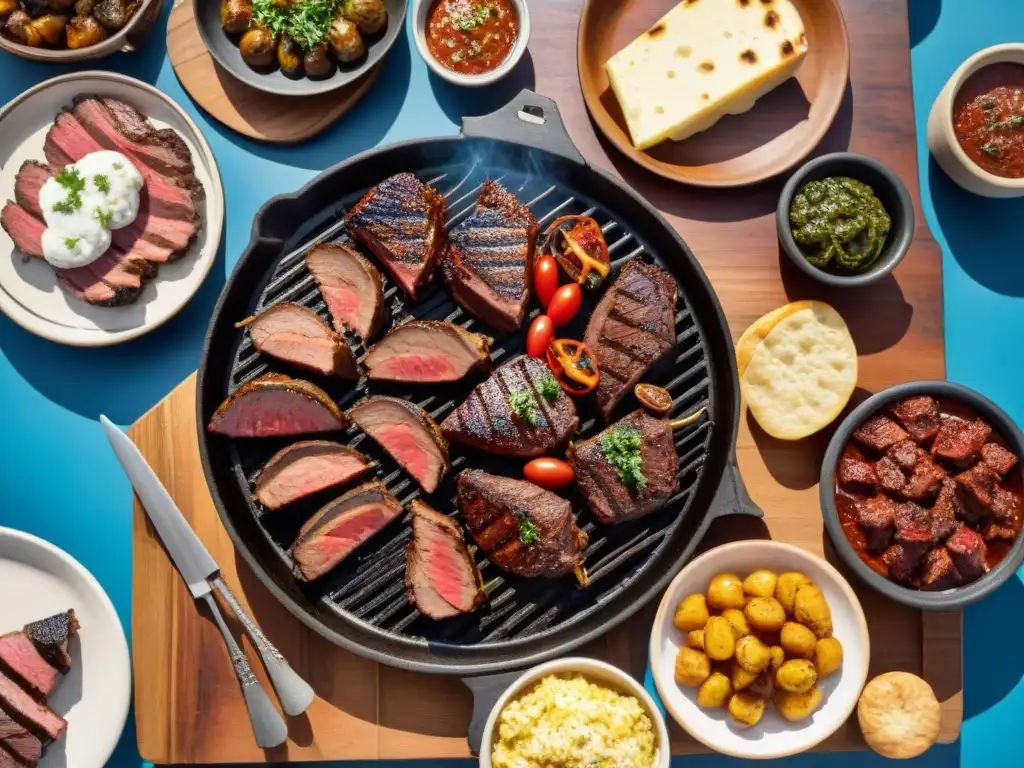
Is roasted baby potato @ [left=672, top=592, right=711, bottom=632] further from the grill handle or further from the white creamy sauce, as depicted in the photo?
the white creamy sauce

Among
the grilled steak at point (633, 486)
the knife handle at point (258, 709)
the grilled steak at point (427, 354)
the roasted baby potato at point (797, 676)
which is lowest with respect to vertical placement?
the knife handle at point (258, 709)

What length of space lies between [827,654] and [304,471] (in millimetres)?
2785

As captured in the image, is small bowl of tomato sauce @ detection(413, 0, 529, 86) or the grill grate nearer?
the grill grate

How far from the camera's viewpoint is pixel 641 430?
14.7 feet

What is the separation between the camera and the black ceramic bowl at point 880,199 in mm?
4551

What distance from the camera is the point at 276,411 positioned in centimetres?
452

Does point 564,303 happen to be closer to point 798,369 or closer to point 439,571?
point 798,369

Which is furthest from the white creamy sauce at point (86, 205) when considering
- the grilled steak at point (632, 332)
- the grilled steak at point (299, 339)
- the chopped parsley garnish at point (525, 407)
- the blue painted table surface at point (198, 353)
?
the grilled steak at point (632, 332)

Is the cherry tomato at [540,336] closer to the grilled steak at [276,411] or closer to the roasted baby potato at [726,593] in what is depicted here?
the grilled steak at [276,411]

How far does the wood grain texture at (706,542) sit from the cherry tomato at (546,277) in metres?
0.72

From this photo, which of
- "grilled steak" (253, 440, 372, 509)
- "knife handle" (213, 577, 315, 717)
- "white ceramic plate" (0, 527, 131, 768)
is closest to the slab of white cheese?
"grilled steak" (253, 440, 372, 509)

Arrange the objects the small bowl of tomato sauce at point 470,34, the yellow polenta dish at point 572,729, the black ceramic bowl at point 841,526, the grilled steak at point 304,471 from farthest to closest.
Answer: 1. the small bowl of tomato sauce at point 470,34
2. the grilled steak at point 304,471
3. the black ceramic bowl at point 841,526
4. the yellow polenta dish at point 572,729

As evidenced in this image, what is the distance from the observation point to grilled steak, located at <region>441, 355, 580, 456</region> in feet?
14.7

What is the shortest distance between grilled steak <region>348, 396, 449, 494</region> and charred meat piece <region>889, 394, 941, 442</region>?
7.71ft
